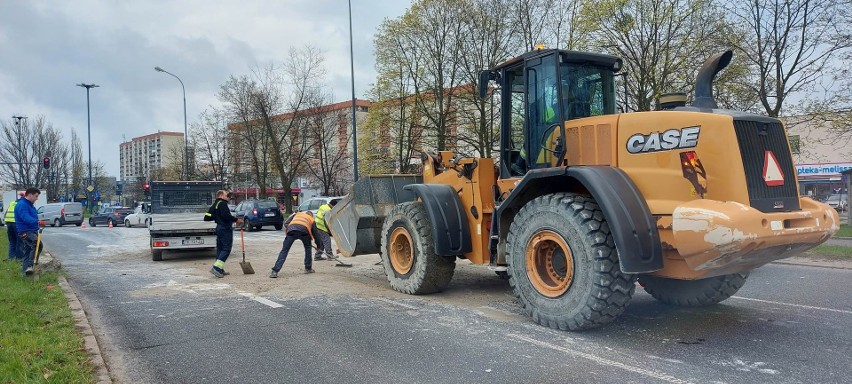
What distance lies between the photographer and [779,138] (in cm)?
551

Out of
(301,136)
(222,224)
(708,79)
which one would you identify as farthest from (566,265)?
(301,136)

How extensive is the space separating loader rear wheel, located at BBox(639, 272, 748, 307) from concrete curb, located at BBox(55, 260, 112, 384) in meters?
5.41

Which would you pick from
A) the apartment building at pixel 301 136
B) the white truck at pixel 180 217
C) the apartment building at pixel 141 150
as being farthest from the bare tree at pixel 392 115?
the apartment building at pixel 141 150

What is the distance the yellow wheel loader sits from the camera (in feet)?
16.5

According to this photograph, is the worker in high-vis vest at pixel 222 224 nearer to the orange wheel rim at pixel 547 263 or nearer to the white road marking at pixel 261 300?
the white road marking at pixel 261 300

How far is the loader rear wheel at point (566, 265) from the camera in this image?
532 cm

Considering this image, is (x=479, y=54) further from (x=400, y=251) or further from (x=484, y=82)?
(x=484, y=82)

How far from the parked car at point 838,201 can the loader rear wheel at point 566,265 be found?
32.6 metres

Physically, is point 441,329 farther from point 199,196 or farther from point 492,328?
point 199,196

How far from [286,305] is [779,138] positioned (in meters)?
5.88

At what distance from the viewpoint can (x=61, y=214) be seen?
3834 cm

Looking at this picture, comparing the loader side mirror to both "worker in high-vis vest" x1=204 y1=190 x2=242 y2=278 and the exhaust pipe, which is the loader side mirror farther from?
"worker in high-vis vest" x1=204 y1=190 x2=242 y2=278

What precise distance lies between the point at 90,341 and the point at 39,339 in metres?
0.43

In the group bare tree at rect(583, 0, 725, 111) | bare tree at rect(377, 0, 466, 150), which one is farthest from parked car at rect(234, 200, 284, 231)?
bare tree at rect(583, 0, 725, 111)
